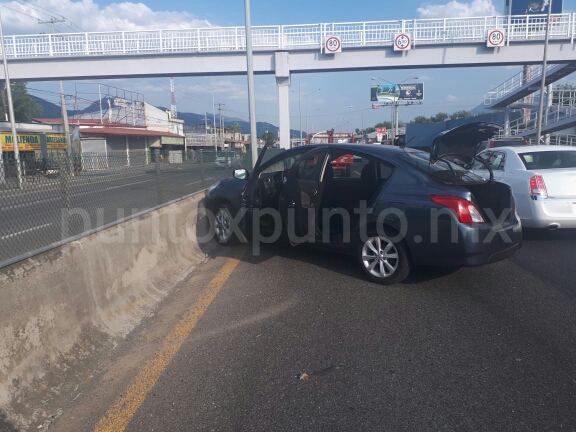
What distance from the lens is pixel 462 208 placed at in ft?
17.3

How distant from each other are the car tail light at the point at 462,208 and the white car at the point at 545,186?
2.61m

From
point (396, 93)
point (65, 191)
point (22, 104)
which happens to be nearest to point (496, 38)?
point (65, 191)

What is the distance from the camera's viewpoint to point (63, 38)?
23.6m

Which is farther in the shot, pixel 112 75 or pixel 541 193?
pixel 112 75

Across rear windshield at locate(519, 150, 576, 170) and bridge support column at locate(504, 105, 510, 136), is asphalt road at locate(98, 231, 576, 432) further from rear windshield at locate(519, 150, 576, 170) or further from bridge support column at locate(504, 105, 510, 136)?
bridge support column at locate(504, 105, 510, 136)

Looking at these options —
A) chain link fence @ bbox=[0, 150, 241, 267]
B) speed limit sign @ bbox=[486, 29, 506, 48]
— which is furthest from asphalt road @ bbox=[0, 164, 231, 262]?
speed limit sign @ bbox=[486, 29, 506, 48]

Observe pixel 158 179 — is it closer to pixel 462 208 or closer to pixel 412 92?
pixel 462 208

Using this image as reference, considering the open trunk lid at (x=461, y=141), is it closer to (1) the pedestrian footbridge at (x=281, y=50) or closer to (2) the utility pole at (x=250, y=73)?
(2) the utility pole at (x=250, y=73)

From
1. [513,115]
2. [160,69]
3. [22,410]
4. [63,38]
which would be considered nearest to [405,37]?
[160,69]

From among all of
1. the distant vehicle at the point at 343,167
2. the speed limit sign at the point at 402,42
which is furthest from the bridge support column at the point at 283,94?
the distant vehicle at the point at 343,167

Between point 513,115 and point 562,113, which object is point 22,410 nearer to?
point 562,113

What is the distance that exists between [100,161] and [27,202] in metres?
1.98

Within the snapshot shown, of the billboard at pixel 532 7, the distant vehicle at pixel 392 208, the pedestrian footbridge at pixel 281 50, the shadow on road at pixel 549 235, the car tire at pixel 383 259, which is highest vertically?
the billboard at pixel 532 7

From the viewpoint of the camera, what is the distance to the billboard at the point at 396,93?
232 feet
